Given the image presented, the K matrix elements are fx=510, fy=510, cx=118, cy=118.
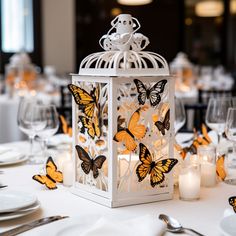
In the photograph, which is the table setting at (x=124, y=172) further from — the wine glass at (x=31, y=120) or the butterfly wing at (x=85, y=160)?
the wine glass at (x=31, y=120)

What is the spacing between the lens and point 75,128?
1355 mm

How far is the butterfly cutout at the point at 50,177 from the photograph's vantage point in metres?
1.40

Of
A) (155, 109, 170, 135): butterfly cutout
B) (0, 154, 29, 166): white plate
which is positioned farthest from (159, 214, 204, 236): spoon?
(0, 154, 29, 166): white plate

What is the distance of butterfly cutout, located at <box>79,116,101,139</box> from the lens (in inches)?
50.3

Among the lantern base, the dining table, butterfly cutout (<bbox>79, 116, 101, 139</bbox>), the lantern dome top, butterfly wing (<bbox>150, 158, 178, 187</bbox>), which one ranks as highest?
the lantern dome top

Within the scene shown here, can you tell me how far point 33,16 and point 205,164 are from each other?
6.81 meters

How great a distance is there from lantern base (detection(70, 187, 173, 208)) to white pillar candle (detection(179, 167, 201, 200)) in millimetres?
33

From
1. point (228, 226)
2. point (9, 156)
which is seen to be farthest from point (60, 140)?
point (228, 226)

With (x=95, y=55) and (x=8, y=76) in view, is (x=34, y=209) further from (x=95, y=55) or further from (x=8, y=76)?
(x=8, y=76)

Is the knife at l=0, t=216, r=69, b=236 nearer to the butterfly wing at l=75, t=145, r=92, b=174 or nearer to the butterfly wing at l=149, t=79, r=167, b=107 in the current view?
the butterfly wing at l=75, t=145, r=92, b=174

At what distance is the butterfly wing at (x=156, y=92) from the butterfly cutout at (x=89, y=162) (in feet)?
0.62

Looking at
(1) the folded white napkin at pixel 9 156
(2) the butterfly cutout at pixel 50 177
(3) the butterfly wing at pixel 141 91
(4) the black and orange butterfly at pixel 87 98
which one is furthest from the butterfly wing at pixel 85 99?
(1) the folded white napkin at pixel 9 156

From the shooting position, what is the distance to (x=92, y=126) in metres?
1.29

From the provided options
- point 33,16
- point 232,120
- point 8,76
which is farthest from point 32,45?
point 232,120
